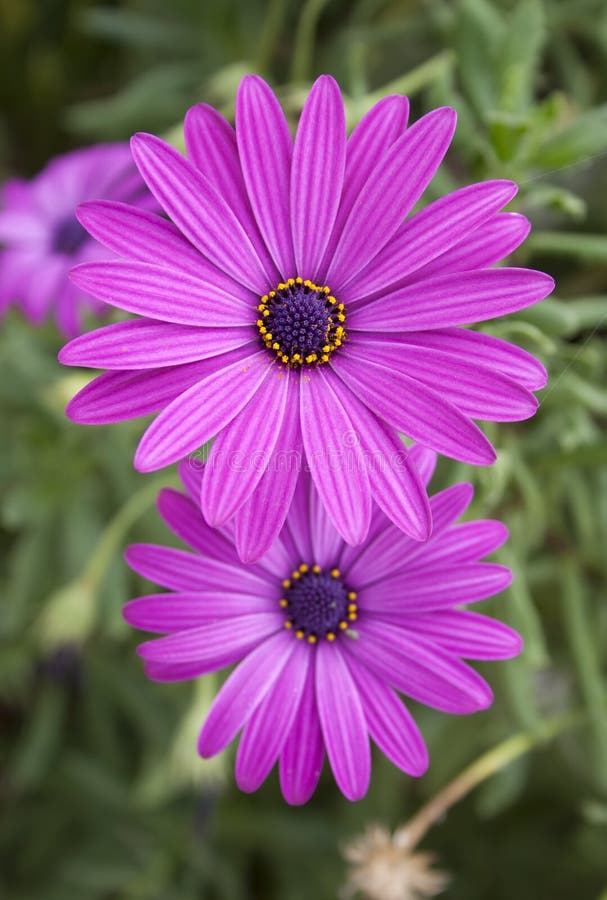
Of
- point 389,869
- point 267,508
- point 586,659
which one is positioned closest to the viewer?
point 267,508

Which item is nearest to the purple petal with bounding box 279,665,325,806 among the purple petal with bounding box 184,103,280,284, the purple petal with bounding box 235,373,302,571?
the purple petal with bounding box 235,373,302,571

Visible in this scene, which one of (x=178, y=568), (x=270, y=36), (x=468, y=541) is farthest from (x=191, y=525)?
(x=270, y=36)

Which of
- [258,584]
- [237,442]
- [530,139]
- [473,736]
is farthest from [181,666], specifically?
[473,736]

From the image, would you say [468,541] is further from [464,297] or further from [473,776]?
[473,776]

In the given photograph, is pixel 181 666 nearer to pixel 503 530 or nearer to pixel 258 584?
pixel 258 584

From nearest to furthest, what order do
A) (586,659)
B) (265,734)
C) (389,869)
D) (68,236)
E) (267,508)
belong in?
1. (267,508)
2. (265,734)
3. (389,869)
4. (586,659)
5. (68,236)

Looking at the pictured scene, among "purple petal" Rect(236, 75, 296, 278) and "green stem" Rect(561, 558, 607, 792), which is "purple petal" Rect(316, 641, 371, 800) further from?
"green stem" Rect(561, 558, 607, 792)

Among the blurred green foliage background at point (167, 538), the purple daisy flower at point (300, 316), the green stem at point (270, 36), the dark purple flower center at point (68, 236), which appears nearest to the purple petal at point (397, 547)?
the purple daisy flower at point (300, 316)

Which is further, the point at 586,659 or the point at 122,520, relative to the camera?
the point at 586,659
